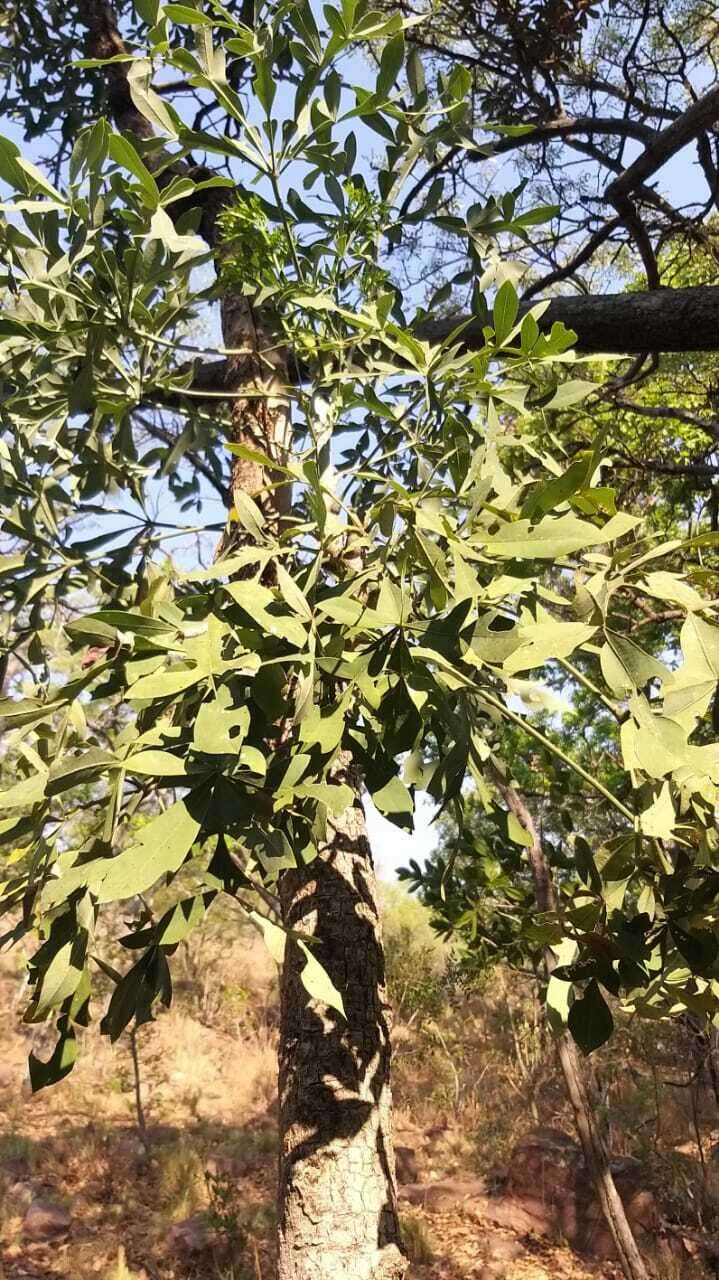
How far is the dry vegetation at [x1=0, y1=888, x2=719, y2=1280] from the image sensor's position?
4469 mm

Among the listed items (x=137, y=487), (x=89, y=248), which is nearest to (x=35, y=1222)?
(x=137, y=487)

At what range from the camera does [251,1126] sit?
6.94m

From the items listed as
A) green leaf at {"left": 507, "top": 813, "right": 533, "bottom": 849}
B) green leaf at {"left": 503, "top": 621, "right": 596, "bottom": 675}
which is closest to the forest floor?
green leaf at {"left": 507, "top": 813, "right": 533, "bottom": 849}

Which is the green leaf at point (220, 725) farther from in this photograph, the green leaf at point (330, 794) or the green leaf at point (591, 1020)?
the green leaf at point (591, 1020)

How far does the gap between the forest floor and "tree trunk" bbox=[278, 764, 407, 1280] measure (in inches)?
104

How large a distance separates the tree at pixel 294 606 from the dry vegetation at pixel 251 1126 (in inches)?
103

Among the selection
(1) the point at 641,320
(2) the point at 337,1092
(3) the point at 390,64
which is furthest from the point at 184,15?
(2) the point at 337,1092

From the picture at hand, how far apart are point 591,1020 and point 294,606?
1.75 feet

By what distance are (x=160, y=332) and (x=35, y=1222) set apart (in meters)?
5.16

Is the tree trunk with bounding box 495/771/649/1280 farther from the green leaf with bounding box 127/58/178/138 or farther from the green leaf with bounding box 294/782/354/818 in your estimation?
the green leaf with bounding box 127/58/178/138

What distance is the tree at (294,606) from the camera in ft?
2.83

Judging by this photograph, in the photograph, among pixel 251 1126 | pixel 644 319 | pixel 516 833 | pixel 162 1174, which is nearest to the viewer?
pixel 516 833

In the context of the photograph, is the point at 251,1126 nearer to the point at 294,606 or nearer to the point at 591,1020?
the point at 591,1020

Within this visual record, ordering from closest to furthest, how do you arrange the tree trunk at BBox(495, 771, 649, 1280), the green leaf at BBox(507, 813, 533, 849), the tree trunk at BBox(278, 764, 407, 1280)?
the green leaf at BBox(507, 813, 533, 849)
the tree trunk at BBox(278, 764, 407, 1280)
the tree trunk at BBox(495, 771, 649, 1280)
